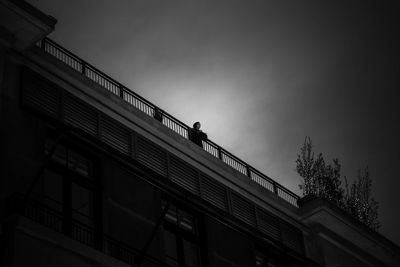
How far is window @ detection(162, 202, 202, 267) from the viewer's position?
19172 millimetres

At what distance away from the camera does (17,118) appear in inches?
674

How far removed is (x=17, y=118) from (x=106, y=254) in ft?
12.3

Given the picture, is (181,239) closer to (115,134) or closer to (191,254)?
(191,254)

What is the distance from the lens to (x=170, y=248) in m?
19.2

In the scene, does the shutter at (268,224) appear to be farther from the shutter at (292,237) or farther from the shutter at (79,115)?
the shutter at (79,115)

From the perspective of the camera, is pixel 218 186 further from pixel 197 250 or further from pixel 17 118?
pixel 17 118

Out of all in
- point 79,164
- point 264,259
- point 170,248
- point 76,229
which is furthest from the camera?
point 264,259

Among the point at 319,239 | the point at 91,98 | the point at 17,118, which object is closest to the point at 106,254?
the point at 17,118

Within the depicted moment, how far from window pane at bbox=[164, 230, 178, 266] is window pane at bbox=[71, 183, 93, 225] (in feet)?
8.08

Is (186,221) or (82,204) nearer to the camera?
(82,204)

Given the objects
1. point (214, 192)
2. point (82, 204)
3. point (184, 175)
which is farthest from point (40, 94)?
point (214, 192)

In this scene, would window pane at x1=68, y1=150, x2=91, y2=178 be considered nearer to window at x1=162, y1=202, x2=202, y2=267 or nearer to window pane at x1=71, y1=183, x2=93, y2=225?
window pane at x1=71, y1=183, x2=93, y2=225

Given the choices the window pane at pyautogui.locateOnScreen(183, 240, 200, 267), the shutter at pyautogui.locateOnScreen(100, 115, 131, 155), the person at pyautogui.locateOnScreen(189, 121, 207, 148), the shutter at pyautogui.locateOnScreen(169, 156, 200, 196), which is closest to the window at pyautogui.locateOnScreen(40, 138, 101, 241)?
the shutter at pyautogui.locateOnScreen(100, 115, 131, 155)

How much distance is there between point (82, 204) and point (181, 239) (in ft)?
11.3
